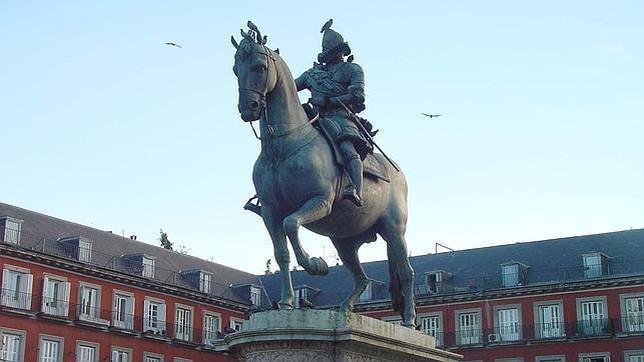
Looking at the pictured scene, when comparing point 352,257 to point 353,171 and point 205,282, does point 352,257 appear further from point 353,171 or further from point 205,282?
point 205,282

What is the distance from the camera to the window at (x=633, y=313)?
220 feet

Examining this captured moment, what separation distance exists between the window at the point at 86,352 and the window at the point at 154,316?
14.7 feet

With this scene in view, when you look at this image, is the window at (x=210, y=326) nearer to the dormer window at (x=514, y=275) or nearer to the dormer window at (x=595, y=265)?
the dormer window at (x=514, y=275)

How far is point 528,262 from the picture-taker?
73312mm

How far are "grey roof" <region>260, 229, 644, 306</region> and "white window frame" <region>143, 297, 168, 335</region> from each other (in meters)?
7.90

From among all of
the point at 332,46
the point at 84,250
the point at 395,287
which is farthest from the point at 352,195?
the point at 84,250

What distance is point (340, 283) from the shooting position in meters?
79.7

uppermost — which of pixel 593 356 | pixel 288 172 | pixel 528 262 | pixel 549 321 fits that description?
pixel 528 262

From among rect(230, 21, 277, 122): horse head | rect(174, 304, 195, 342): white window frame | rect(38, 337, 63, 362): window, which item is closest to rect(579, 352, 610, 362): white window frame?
rect(174, 304, 195, 342): white window frame

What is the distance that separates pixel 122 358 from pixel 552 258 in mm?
30202

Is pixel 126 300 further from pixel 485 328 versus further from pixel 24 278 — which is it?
pixel 485 328

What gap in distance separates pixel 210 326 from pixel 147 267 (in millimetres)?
7017

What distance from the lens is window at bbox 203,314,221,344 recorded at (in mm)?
75188

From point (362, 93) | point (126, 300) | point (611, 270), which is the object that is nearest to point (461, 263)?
point (611, 270)
